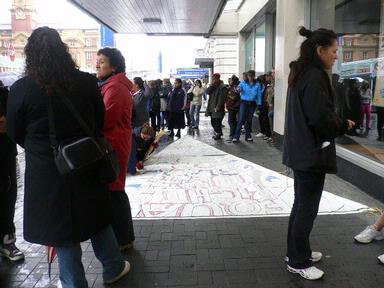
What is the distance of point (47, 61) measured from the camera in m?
2.46

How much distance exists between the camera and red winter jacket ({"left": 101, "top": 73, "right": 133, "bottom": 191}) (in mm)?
3484

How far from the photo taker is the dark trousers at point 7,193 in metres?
3.72

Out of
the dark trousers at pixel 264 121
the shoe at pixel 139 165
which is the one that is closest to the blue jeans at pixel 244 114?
the dark trousers at pixel 264 121

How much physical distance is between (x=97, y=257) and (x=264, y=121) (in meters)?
9.00

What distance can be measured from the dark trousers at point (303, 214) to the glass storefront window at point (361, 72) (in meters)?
2.91

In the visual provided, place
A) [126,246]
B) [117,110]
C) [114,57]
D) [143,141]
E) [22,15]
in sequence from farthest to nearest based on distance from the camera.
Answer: [22,15] → [143,141] → [126,246] → [114,57] → [117,110]

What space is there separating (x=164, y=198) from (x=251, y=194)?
1197 millimetres

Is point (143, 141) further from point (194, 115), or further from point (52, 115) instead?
point (194, 115)

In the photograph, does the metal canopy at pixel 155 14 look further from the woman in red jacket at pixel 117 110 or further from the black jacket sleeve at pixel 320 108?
the black jacket sleeve at pixel 320 108

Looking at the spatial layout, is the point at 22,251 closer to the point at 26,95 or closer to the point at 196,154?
the point at 26,95

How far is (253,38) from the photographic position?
15.8 m

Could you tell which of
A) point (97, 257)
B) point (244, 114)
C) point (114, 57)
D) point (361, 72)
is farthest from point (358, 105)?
point (97, 257)

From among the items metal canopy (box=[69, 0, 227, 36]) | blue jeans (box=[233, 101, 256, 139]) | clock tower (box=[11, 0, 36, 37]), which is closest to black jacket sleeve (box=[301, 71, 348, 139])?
blue jeans (box=[233, 101, 256, 139])

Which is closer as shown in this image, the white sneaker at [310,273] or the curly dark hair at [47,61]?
the curly dark hair at [47,61]
